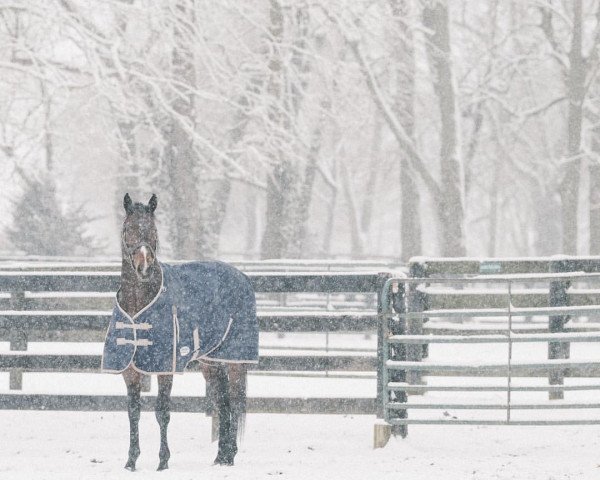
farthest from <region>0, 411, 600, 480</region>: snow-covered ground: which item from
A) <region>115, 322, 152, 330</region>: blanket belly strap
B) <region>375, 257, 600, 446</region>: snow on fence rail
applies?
<region>115, 322, 152, 330</region>: blanket belly strap

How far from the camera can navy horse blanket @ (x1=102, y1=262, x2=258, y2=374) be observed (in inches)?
332

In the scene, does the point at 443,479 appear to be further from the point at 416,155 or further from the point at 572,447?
the point at 416,155

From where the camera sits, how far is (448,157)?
2420 cm

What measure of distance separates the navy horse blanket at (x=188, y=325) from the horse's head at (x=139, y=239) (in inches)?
10.5

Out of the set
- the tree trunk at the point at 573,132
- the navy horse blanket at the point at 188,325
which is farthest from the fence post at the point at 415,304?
the tree trunk at the point at 573,132

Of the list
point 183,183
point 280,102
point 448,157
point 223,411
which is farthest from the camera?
point 448,157

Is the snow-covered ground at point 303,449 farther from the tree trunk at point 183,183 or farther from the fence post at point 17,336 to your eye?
the tree trunk at point 183,183

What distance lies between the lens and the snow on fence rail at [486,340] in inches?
377

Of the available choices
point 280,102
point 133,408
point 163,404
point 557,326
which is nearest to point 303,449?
point 163,404

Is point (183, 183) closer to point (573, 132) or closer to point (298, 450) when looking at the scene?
point (573, 132)

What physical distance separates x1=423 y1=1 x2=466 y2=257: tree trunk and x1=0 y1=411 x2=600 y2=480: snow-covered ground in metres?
13.2

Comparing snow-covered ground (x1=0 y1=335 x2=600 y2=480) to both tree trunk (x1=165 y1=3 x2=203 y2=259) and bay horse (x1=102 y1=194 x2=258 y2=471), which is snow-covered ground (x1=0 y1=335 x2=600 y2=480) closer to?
bay horse (x1=102 y1=194 x2=258 y2=471)

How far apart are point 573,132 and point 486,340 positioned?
19.4 m

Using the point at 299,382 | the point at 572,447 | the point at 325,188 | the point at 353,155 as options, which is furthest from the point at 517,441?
the point at 325,188
